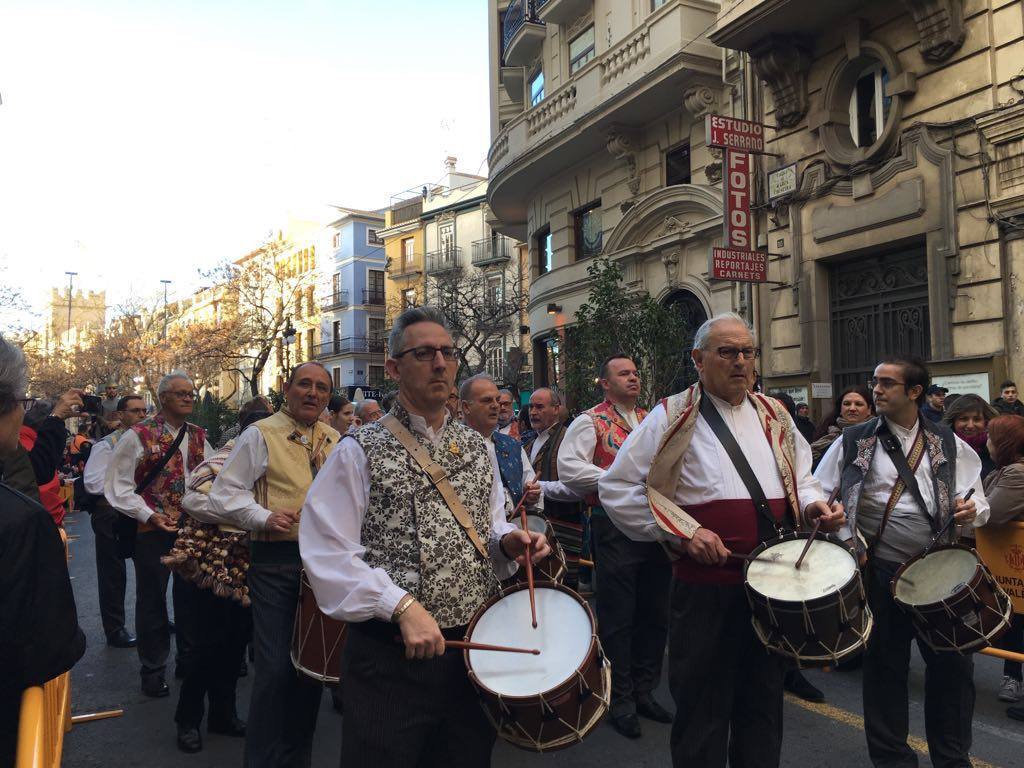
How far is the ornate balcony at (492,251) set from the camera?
1710 inches

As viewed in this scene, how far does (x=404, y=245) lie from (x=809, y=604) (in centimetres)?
5391

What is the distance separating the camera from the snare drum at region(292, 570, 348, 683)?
3762 mm

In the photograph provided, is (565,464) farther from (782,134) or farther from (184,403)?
(782,134)

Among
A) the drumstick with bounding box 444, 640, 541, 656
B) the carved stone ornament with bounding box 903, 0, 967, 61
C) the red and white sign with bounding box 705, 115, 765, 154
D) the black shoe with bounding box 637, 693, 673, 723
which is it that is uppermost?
the carved stone ornament with bounding box 903, 0, 967, 61

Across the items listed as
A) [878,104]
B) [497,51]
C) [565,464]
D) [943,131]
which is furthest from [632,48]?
[565,464]

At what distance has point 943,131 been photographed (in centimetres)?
1217

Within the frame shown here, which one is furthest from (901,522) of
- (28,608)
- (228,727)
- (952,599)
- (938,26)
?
(938,26)

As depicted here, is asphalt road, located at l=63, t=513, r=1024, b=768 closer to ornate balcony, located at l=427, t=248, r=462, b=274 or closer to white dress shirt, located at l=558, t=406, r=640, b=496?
white dress shirt, located at l=558, t=406, r=640, b=496

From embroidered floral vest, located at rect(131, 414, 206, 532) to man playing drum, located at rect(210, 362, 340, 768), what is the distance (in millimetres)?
1971

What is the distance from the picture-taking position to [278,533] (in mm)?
4316

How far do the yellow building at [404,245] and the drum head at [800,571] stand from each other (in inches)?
1948

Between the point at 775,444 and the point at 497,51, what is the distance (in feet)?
86.3

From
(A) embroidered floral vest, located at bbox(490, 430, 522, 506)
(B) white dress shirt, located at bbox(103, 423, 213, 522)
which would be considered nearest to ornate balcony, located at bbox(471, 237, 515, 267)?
(B) white dress shirt, located at bbox(103, 423, 213, 522)

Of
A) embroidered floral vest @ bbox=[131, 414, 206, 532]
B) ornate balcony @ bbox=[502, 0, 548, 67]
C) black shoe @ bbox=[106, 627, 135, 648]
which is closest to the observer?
embroidered floral vest @ bbox=[131, 414, 206, 532]
